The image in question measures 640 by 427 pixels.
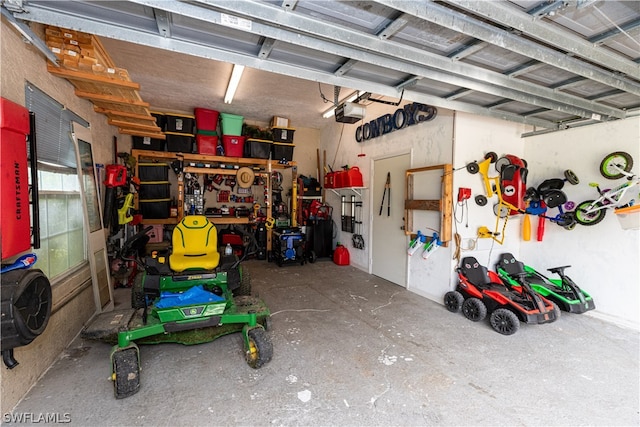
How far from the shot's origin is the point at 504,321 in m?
3.00

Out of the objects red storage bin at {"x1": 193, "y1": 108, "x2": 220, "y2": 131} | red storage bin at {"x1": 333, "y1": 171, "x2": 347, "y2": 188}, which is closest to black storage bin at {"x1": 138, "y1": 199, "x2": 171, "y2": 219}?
red storage bin at {"x1": 193, "y1": 108, "x2": 220, "y2": 131}

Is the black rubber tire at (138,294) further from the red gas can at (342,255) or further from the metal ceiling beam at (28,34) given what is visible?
the red gas can at (342,255)

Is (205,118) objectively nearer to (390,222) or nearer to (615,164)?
(390,222)

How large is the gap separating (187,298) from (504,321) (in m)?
3.27

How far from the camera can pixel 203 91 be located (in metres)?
5.05

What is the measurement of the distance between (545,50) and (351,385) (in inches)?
109

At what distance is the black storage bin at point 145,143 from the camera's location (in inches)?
215

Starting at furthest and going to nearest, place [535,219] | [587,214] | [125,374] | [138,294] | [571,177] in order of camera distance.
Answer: [535,219] → [571,177] → [587,214] → [138,294] → [125,374]

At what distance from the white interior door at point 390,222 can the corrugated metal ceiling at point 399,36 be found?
214cm

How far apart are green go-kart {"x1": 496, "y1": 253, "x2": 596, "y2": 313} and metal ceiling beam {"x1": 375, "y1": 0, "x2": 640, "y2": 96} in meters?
2.21

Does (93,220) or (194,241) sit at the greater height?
(93,220)

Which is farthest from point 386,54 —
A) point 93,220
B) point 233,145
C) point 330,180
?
point 233,145

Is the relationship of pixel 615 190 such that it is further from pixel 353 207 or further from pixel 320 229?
pixel 320 229

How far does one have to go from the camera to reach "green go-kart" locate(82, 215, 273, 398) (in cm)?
214
